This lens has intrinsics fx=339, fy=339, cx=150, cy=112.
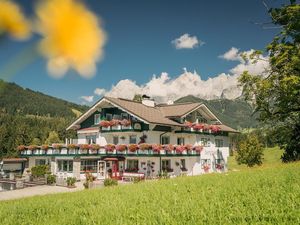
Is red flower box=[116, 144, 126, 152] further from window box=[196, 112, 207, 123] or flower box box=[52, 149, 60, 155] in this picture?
window box=[196, 112, 207, 123]

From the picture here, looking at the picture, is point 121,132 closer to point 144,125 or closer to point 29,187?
point 144,125

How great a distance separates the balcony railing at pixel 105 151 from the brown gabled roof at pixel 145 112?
141 inches

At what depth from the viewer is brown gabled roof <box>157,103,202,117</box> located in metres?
45.5

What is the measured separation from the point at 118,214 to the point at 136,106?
37.0m

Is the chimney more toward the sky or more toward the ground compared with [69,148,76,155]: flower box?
more toward the sky

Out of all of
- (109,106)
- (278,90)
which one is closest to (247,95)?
(278,90)

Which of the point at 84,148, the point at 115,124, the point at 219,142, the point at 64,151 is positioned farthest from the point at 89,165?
the point at 219,142

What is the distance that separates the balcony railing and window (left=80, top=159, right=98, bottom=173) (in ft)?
6.15

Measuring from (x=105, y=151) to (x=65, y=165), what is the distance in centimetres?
790

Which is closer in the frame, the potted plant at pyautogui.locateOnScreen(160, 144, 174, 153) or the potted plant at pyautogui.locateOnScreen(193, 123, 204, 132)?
the potted plant at pyautogui.locateOnScreen(160, 144, 174, 153)

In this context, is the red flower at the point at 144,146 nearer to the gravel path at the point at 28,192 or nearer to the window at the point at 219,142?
the gravel path at the point at 28,192

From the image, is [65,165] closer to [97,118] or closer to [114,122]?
[97,118]

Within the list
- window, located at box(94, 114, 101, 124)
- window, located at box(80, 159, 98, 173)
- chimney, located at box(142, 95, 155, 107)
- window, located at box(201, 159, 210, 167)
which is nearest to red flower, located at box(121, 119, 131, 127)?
window, located at box(80, 159, 98, 173)

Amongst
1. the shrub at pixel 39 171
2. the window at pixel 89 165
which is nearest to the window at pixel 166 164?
the window at pixel 89 165
